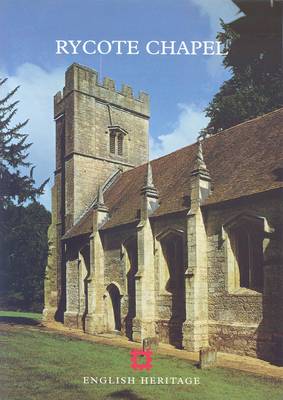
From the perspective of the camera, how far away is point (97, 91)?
31.4m

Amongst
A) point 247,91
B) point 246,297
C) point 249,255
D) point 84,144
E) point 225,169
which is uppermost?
point 247,91

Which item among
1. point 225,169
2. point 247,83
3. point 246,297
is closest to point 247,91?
point 247,83

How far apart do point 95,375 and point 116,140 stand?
22452 millimetres

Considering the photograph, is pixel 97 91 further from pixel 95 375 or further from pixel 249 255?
pixel 95 375

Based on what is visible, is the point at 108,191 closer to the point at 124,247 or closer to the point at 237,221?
the point at 124,247

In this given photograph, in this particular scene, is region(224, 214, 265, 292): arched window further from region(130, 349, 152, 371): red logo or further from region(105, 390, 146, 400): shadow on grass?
region(105, 390, 146, 400): shadow on grass

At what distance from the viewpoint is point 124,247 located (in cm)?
2241

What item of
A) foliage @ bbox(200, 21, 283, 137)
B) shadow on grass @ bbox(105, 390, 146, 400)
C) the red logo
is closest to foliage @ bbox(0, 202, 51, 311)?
the red logo

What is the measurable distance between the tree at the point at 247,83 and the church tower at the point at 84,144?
23.1ft

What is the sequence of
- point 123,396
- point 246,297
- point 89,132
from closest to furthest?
1. point 123,396
2. point 246,297
3. point 89,132

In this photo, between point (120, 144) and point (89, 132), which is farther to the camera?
point (120, 144)

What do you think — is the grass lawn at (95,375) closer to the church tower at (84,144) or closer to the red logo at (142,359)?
the red logo at (142,359)

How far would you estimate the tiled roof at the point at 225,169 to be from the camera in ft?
53.5

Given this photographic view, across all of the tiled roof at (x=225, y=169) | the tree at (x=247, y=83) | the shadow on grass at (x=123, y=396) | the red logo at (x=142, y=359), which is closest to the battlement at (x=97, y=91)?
the tree at (x=247, y=83)
